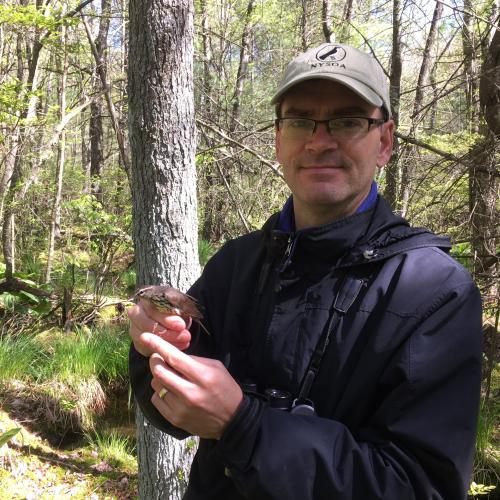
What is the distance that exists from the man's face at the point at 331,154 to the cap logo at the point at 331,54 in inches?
3.0

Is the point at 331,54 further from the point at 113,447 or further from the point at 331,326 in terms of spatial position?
the point at 113,447

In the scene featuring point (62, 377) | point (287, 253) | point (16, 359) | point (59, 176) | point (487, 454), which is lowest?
point (487, 454)

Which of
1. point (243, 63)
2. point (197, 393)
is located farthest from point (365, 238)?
point (243, 63)

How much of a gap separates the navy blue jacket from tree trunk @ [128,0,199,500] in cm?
219

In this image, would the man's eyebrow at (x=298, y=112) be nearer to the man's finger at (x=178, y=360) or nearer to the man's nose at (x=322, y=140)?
the man's nose at (x=322, y=140)

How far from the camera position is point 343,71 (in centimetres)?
142

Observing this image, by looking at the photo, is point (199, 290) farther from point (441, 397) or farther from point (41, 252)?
point (41, 252)

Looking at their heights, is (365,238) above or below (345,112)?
below

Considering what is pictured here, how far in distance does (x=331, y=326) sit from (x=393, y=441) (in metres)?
0.35

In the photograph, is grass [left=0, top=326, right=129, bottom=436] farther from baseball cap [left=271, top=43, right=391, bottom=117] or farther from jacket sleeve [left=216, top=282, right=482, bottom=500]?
baseball cap [left=271, top=43, right=391, bottom=117]

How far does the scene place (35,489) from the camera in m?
4.34

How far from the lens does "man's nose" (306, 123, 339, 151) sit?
1.48 metres

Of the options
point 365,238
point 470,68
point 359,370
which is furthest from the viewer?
point 470,68

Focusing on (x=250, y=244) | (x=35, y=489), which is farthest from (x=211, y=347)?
(x=35, y=489)
